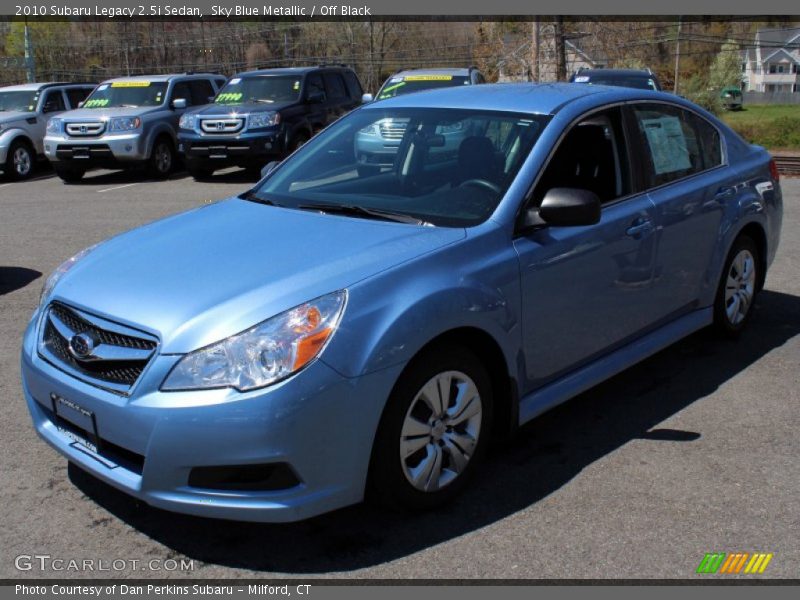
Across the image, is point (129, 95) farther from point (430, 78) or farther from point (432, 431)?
point (432, 431)

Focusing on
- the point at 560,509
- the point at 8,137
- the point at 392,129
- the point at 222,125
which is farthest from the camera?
the point at 8,137

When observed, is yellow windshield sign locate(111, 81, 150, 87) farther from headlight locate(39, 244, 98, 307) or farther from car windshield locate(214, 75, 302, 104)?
headlight locate(39, 244, 98, 307)

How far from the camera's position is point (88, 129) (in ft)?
52.8

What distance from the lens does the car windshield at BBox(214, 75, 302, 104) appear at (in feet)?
53.9

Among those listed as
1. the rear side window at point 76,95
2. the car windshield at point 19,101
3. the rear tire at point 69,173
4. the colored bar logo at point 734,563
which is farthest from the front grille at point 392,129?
the rear side window at point 76,95

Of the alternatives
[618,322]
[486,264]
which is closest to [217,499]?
[486,264]

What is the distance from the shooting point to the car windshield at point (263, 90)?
16422 millimetres

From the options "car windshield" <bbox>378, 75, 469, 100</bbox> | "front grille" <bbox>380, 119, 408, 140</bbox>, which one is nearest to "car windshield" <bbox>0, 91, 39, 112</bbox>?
"car windshield" <bbox>378, 75, 469, 100</bbox>

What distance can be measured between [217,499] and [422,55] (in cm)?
5431

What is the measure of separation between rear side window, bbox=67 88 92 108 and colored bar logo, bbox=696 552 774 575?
17.8 meters

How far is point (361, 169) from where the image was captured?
493cm

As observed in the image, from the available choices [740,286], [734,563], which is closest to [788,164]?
[740,286]

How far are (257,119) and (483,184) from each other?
11.9 metres

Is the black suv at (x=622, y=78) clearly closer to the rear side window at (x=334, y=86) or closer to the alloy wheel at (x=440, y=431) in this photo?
the rear side window at (x=334, y=86)
